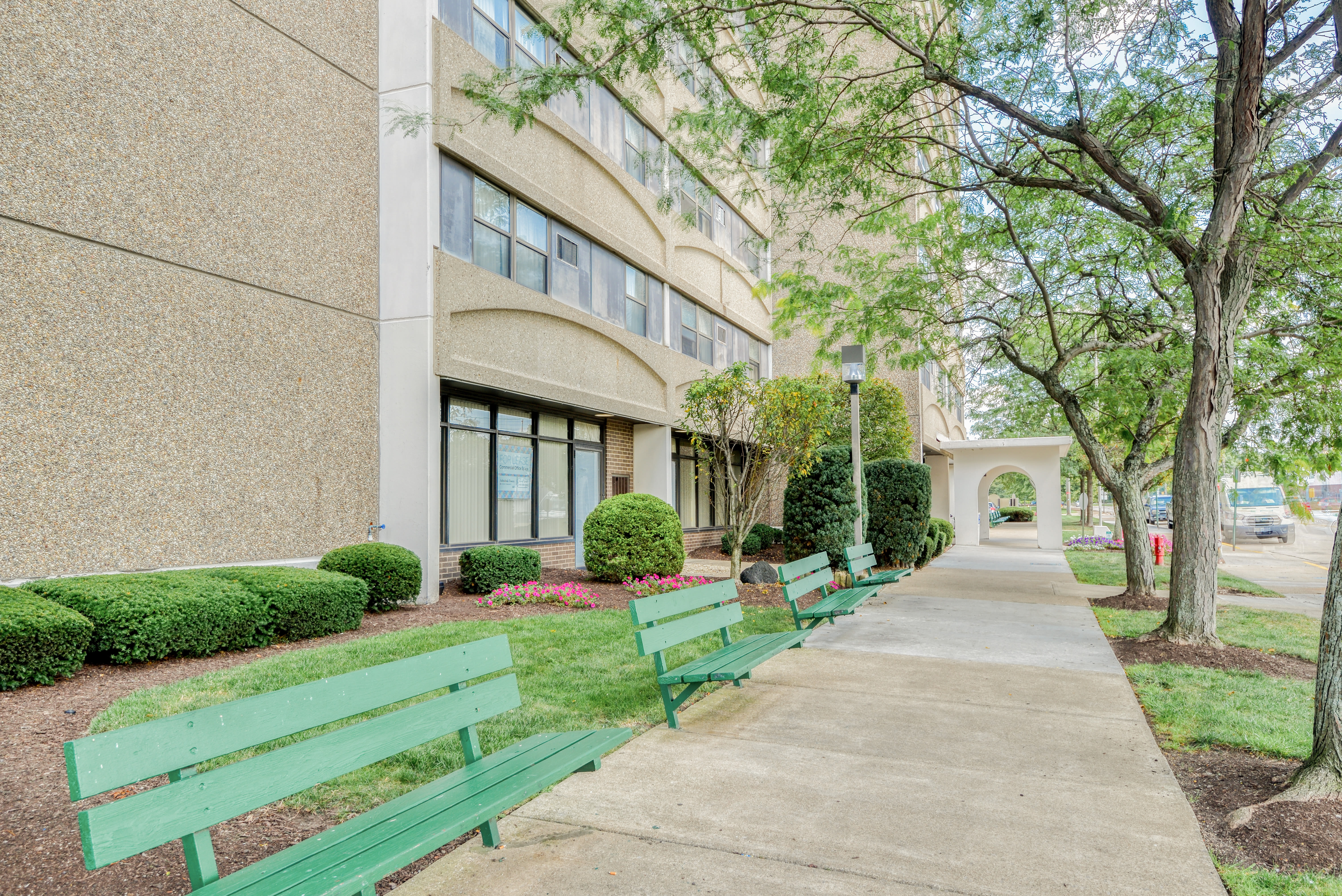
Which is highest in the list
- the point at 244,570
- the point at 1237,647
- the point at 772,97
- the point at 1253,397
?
the point at 772,97

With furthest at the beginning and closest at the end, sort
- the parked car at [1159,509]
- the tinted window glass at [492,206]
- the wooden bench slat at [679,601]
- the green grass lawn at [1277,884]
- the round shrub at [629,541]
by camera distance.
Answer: the parked car at [1159,509] < the round shrub at [629,541] < the tinted window glass at [492,206] < the wooden bench slat at [679,601] < the green grass lawn at [1277,884]

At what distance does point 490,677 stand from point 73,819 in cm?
335

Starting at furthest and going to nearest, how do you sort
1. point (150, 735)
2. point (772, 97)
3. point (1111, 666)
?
point (772, 97) → point (1111, 666) → point (150, 735)

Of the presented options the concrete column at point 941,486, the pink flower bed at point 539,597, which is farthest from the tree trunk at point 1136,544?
the concrete column at point 941,486

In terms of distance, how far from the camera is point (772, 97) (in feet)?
30.9

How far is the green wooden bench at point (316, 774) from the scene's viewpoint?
2229 millimetres

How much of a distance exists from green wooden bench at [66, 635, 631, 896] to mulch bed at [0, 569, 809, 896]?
0.45m

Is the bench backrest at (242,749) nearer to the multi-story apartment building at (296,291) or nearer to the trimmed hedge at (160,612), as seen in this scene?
the trimmed hedge at (160,612)

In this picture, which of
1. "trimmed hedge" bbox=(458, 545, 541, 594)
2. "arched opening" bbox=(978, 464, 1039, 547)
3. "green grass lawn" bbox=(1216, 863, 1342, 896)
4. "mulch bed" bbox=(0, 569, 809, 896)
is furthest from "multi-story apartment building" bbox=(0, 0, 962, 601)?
"arched opening" bbox=(978, 464, 1039, 547)

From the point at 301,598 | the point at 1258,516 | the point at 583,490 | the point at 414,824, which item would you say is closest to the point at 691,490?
the point at 583,490

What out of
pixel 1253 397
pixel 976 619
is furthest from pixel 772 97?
pixel 1253 397

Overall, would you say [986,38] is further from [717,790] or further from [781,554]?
[781,554]

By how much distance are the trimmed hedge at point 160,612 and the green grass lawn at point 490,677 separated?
532 mm

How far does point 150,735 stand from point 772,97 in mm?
9006
